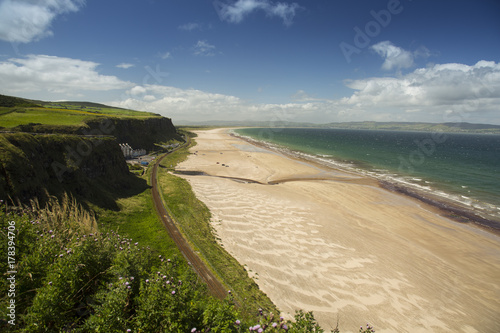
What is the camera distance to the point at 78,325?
665 cm

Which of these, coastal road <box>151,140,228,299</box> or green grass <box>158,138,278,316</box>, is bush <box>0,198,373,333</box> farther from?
green grass <box>158,138,278,316</box>

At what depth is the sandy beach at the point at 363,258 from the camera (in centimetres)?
1404

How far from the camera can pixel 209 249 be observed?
57.0ft

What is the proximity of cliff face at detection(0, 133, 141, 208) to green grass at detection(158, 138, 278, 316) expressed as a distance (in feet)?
21.7

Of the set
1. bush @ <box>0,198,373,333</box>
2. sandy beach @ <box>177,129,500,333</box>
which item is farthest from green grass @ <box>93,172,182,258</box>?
bush @ <box>0,198,373,333</box>

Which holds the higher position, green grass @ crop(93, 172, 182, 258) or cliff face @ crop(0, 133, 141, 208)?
cliff face @ crop(0, 133, 141, 208)

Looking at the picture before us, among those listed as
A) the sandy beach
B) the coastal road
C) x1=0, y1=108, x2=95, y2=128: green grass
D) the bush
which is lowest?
the sandy beach

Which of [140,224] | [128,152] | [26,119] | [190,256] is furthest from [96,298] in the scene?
[128,152]

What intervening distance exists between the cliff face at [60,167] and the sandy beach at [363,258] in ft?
38.2

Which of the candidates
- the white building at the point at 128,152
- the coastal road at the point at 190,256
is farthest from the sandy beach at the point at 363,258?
the white building at the point at 128,152

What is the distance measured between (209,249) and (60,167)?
53.3 ft

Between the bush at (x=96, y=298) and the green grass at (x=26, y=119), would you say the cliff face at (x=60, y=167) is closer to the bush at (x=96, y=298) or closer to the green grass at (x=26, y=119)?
the bush at (x=96, y=298)

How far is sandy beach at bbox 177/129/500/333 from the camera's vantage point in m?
14.0

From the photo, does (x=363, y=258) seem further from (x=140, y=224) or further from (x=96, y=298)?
(x=140, y=224)
